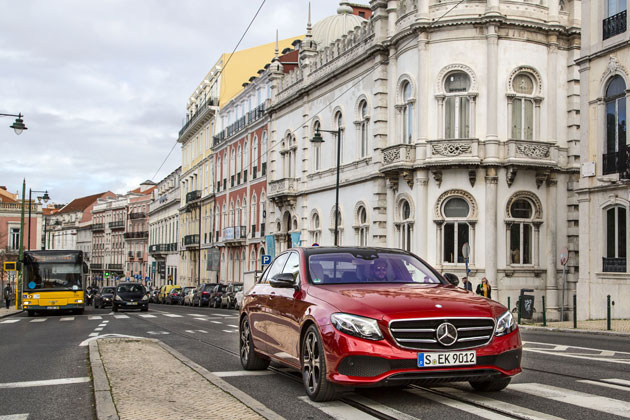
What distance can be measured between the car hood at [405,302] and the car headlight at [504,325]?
0.06 metres

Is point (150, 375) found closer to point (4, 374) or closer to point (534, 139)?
point (4, 374)

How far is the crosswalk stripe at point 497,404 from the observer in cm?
697

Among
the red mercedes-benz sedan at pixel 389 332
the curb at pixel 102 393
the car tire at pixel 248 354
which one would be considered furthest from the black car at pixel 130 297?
the red mercedes-benz sedan at pixel 389 332

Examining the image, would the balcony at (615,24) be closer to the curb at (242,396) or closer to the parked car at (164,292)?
the curb at (242,396)

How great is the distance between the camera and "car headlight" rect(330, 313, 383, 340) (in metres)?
7.33

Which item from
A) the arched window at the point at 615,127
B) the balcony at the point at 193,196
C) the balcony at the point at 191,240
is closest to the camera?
the arched window at the point at 615,127

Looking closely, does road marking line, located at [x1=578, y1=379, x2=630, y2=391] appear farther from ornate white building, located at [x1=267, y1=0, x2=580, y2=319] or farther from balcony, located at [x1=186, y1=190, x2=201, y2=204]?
balcony, located at [x1=186, y1=190, x2=201, y2=204]

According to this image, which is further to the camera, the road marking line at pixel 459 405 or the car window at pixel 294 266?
the car window at pixel 294 266

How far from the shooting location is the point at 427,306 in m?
7.45

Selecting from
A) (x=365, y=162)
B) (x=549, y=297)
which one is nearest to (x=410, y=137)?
(x=365, y=162)

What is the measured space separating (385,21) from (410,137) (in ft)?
19.0

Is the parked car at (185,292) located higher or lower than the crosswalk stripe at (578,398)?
lower

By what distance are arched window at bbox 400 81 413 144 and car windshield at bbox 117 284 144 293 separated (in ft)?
50.5

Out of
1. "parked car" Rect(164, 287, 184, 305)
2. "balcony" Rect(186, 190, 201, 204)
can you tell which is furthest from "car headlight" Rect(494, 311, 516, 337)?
"balcony" Rect(186, 190, 201, 204)
